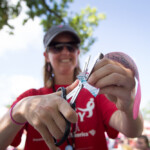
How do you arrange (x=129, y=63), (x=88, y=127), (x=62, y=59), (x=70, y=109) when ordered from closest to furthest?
1. (x=70, y=109)
2. (x=129, y=63)
3. (x=88, y=127)
4. (x=62, y=59)

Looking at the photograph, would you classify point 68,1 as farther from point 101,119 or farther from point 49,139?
point 49,139

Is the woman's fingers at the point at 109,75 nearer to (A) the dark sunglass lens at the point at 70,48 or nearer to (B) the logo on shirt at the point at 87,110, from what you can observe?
(B) the logo on shirt at the point at 87,110

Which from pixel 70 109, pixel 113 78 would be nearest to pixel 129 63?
pixel 113 78

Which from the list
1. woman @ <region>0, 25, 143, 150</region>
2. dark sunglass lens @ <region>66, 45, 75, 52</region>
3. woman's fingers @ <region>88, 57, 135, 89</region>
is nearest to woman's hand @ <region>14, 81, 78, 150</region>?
woman @ <region>0, 25, 143, 150</region>

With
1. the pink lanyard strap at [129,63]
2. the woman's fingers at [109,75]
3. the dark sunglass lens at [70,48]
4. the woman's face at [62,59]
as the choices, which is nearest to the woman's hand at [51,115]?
the woman's fingers at [109,75]

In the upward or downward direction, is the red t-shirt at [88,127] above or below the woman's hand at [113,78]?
below

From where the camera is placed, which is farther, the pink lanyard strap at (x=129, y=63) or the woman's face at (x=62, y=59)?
the woman's face at (x=62, y=59)

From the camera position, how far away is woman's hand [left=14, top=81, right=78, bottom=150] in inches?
21.8

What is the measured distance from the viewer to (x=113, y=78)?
0.63m

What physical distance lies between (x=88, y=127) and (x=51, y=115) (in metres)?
0.83

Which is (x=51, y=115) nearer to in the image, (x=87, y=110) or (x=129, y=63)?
(x=129, y=63)

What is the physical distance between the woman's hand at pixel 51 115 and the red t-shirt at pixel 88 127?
27.7 inches

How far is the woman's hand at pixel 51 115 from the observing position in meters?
0.55

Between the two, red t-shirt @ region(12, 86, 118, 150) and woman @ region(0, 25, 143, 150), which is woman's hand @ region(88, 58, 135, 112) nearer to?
woman @ region(0, 25, 143, 150)
